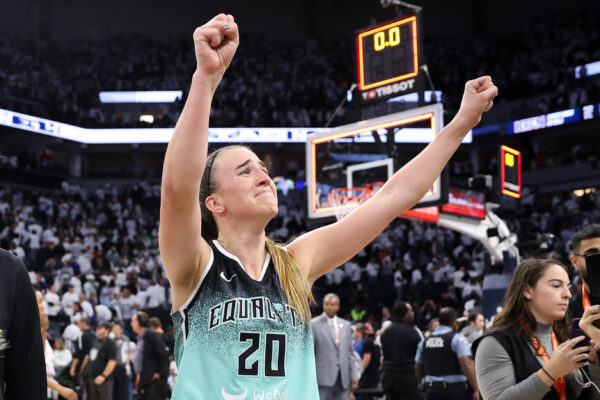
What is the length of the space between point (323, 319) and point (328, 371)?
2.02 ft

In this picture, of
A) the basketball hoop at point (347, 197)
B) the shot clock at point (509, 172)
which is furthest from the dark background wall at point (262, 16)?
the basketball hoop at point (347, 197)

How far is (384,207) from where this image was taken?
2680 mm

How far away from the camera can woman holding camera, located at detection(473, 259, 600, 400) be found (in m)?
3.19

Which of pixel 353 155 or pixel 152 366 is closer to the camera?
pixel 152 366

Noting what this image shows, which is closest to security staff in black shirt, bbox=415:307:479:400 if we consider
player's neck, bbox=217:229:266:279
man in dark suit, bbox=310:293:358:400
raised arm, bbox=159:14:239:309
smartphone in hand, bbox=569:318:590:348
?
man in dark suit, bbox=310:293:358:400

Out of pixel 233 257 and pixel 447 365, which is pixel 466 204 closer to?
pixel 447 365

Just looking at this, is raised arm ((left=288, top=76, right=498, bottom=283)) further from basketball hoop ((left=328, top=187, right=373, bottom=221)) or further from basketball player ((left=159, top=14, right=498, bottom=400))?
basketball hoop ((left=328, top=187, right=373, bottom=221))

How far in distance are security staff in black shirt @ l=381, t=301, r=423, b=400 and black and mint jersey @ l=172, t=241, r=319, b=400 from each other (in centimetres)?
729

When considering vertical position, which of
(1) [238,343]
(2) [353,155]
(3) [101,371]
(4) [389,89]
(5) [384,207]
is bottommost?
(3) [101,371]

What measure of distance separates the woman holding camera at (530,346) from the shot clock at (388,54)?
8.55 meters

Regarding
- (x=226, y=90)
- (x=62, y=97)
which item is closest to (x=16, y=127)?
(x=62, y=97)

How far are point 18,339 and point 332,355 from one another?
24.9 feet

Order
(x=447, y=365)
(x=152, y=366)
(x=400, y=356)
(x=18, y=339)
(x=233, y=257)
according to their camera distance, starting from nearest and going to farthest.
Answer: (x=18, y=339), (x=233, y=257), (x=447, y=365), (x=400, y=356), (x=152, y=366)

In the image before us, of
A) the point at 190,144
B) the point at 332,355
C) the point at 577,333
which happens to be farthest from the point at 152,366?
the point at 190,144
